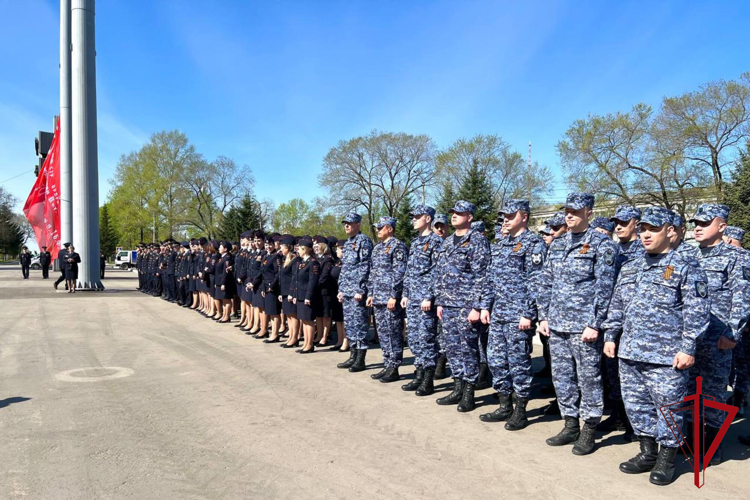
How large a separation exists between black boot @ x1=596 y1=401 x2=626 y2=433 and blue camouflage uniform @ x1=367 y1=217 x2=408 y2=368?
2.49m

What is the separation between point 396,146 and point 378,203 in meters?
5.41

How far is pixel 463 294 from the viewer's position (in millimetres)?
5270

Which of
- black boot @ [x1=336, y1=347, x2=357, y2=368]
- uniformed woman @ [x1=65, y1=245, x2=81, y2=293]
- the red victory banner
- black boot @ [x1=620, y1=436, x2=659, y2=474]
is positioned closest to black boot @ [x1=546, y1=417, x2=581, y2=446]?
black boot @ [x1=620, y1=436, x2=659, y2=474]

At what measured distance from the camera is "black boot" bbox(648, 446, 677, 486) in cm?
354

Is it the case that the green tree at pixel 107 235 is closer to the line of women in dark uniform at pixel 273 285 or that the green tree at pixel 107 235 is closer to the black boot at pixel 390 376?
the line of women in dark uniform at pixel 273 285

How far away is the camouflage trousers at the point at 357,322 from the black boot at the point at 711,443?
408 cm

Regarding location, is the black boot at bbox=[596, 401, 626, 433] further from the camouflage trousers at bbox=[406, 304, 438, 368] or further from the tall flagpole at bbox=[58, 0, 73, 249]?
the tall flagpole at bbox=[58, 0, 73, 249]

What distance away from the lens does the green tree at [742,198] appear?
19.6 metres

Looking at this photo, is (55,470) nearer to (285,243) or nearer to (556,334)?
(556,334)

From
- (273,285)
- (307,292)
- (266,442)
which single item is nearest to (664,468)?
(266,442)

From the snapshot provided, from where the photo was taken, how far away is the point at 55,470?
3699 mm

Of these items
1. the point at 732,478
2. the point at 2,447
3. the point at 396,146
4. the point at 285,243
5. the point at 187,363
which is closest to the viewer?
the point at 732,478

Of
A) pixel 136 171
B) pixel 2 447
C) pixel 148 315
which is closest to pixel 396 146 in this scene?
pixel 136 171

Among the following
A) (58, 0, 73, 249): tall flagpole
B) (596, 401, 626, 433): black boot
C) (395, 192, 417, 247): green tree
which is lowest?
(596, 401, 626, 433): black boot
